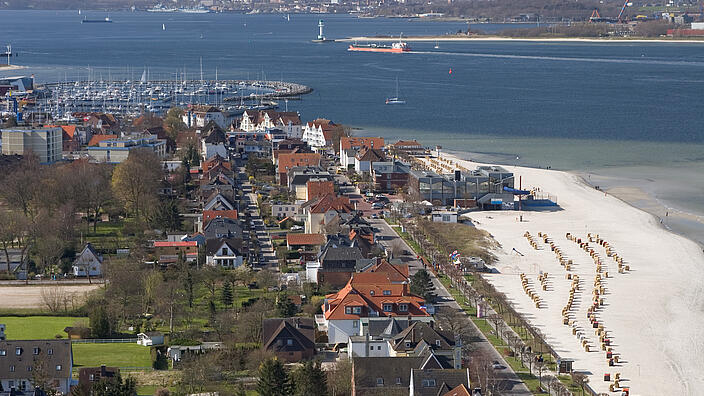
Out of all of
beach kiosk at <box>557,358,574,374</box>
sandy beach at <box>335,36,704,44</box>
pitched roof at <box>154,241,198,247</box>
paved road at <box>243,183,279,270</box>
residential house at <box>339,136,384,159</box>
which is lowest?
paved road at <box>243,183,279,270</box>

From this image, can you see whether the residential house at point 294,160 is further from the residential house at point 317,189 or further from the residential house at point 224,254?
the residential house at point 224,254

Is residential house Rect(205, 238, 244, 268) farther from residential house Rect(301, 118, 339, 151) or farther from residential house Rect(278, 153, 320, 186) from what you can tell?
residential house Rect(301, 118, 339, 151)

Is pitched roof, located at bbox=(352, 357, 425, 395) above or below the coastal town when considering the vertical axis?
above

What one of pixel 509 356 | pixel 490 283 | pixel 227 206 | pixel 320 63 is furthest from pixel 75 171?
pixel 320 63

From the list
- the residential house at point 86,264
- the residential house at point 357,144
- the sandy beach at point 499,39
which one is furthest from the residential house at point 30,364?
the sandy beach at point 499,39

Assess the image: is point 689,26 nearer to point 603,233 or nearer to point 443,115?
point 443,115

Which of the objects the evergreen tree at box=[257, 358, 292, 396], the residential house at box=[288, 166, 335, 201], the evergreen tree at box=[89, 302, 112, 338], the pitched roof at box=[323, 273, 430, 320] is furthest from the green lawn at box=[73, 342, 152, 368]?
the residential house at box=[288, 166, 335, 201]
